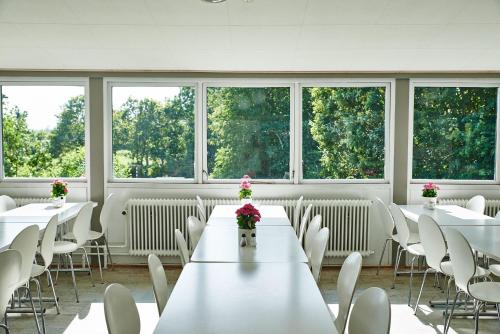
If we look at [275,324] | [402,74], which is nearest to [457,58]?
[402,74]

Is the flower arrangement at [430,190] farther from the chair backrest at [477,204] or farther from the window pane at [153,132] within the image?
the window pane at [153,132]

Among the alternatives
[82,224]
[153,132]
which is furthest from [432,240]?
[153,132]

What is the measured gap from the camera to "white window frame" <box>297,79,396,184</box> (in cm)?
616

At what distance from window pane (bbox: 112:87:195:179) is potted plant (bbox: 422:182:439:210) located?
286 centimetres

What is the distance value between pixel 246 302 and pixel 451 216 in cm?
337

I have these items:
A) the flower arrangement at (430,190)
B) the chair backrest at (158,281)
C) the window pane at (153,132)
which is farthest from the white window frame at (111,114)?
the chair backrest at (158,281)

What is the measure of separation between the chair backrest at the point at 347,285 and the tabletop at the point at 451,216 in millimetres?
2109

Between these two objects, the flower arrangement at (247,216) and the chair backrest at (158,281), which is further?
the flower arrangement at (247,216)

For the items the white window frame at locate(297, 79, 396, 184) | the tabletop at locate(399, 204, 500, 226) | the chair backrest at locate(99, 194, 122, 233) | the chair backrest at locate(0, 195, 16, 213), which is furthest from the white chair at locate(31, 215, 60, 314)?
the tabletop at locate(399, 204, 500, 226)

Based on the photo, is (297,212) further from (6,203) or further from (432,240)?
(6,203)

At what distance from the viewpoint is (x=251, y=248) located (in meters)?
3.67

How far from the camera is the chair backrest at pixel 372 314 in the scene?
2145mm

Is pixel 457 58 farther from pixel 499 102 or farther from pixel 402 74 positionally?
pixel 499 102

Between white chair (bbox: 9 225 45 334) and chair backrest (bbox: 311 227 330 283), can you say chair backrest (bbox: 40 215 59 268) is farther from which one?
chair backrest (bbox: 311 227 330 283)
